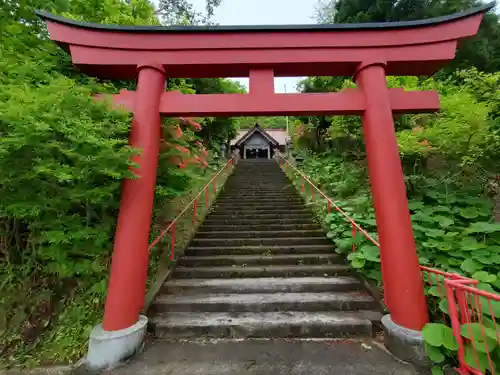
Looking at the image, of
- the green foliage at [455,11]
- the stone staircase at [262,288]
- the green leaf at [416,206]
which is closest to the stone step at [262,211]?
the stone staircase at [262,288]

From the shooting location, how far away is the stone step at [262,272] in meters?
4.27

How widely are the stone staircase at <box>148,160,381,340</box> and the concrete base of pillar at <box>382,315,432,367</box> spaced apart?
385mm

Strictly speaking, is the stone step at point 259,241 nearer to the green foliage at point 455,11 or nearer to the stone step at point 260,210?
the stone step at point 260,210

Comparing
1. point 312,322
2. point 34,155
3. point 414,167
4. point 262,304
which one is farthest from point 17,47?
point 414,167

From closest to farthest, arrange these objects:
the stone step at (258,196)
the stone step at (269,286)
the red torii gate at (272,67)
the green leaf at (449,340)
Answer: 1. the green leaf at (449,340)
2. the red torii gate at (272,67)
3. the stone step at (269,286)
4. the stone step at (258,196)

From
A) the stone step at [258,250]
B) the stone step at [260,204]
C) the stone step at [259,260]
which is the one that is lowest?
the stone step at [259,260]

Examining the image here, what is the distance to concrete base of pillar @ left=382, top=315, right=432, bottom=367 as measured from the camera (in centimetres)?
254

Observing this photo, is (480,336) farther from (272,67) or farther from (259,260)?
(272,67)

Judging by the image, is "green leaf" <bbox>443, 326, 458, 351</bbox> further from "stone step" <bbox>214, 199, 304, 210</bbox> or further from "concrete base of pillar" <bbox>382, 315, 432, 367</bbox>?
"stone step" <bbox>214, 199, 304, 210</bbox>

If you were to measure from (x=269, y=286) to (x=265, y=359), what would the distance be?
4.21 ft

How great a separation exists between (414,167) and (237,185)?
6860 mm

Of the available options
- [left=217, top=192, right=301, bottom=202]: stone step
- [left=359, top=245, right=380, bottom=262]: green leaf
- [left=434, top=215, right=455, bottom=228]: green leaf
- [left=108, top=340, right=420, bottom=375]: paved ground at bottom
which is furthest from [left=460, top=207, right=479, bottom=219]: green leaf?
[left=217, top=192, right=301, bottom=202]: stone step

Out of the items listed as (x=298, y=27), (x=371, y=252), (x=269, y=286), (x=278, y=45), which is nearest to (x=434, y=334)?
(x=371, y=252)

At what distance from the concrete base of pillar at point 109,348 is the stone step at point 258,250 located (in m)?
2.34
